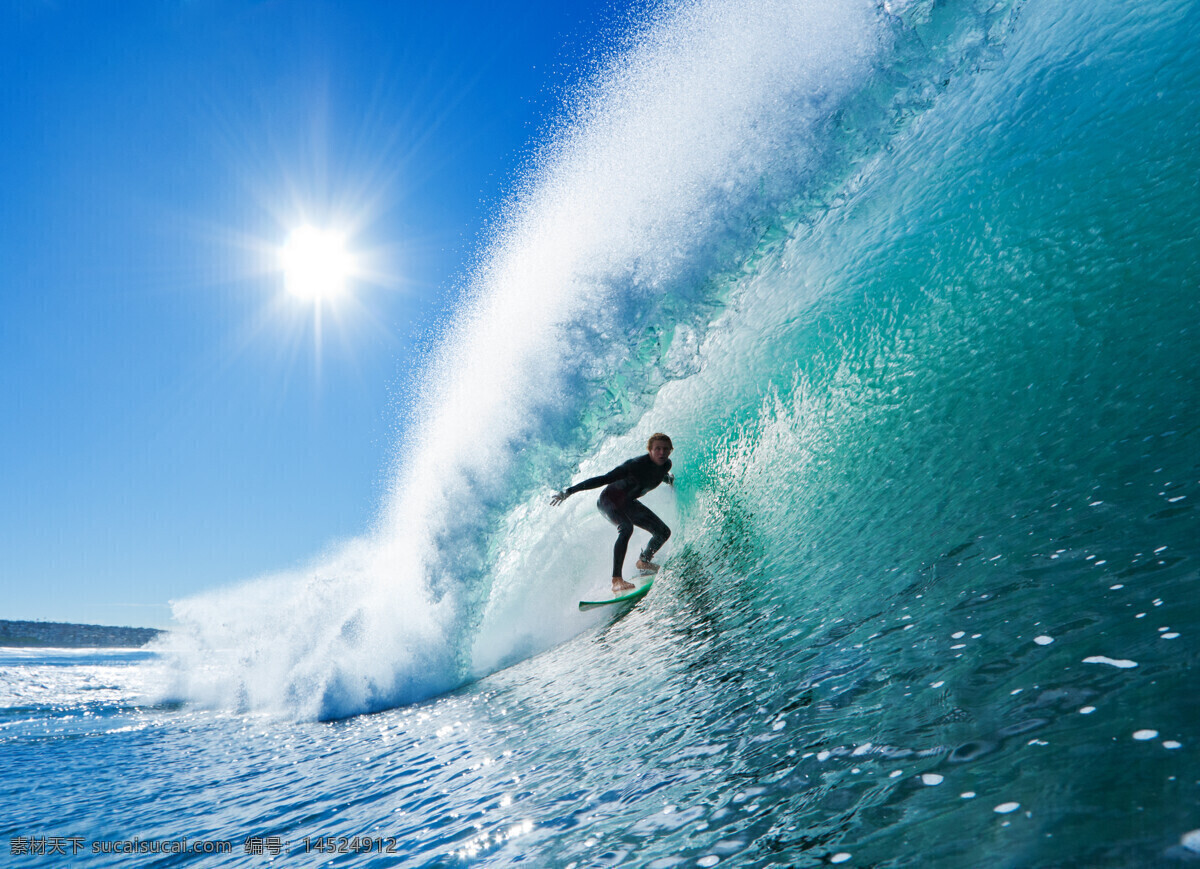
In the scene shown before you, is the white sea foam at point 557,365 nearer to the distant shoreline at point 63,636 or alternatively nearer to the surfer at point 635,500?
the surfer at point 635,500

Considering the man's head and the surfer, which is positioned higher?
the man's head

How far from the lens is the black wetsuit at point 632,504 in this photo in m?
6.67

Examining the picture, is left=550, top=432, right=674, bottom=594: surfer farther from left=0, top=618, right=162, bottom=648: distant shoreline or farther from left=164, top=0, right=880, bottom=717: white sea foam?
left=0, top=618, right=162, bottom=648: distant shoreline

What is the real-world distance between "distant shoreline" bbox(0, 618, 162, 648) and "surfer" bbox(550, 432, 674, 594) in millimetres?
35605

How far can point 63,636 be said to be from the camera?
3778 centimetres

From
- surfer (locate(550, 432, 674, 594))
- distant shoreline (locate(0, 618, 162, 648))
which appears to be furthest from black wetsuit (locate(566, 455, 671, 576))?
distant shoreline (locate(0, 618, 162, 648))

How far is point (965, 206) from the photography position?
636cm

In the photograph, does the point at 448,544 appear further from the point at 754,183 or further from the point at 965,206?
the point at 965,206

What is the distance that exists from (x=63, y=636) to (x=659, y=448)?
48.1 metres

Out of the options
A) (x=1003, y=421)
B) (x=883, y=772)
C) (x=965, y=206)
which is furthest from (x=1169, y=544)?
(x=965, y=206)

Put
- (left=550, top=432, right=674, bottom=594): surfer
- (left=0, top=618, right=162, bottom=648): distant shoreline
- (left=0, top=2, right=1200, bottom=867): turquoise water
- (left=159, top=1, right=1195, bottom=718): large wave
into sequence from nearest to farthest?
(left=0, top=2, right=1200, bottom=867): turquoise water < (left=159, top=1, right=1195, bottom=718): large wave < (left=550, top=432, right=674, bottom=594): surfer < (left=0, top=618, right=162, bottom=648): distant shoreline

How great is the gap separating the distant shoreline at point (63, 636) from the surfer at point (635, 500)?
3561 cm

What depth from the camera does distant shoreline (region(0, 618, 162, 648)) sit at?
3375cm

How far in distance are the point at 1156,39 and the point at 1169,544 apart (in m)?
6.40
